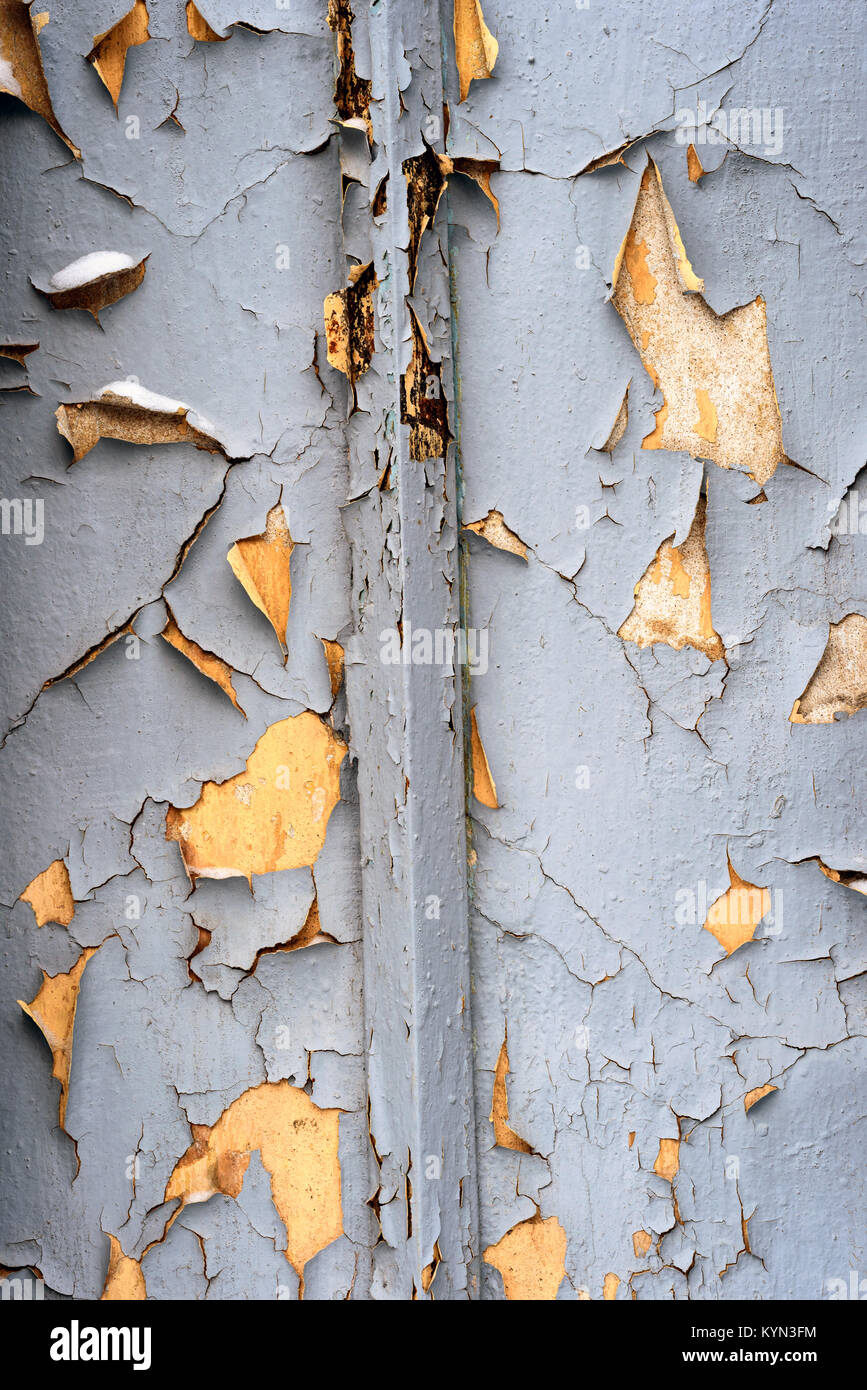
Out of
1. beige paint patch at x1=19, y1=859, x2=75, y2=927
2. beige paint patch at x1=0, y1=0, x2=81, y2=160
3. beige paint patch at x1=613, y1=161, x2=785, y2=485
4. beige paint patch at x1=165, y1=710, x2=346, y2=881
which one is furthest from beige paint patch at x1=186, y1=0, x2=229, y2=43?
beige paint patch at x1=19, y1=859, x2=75, y2=927

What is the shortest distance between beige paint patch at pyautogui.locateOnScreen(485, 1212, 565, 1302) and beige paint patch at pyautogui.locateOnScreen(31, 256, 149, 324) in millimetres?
959

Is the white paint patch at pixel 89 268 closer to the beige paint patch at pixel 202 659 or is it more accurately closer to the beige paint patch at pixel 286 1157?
the beige paint patch at pixel 202 659

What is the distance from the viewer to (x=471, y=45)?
747mm

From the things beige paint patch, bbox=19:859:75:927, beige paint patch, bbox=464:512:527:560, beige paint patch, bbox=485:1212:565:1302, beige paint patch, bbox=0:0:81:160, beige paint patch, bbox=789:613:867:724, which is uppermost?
beige paint patch, bbox=0:0:81:160

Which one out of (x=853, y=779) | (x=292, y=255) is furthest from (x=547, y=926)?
(x=292, y=255)

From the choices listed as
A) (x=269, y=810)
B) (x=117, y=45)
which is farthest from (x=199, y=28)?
(x=269, y=810)

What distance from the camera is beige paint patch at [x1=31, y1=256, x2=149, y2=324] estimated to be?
2.41ft

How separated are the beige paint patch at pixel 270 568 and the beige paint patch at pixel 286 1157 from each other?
1.43 feet

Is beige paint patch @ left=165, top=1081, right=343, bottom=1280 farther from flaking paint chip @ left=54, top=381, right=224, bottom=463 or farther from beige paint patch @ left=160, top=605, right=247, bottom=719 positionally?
flaking paint chip @ left=54, top=381, right=224, bottom=463

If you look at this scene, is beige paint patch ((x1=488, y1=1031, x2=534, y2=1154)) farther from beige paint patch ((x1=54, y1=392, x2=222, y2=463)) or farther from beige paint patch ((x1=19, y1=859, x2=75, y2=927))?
beige paint patch ((x1=54, y1=392, x2=222, y2=463))

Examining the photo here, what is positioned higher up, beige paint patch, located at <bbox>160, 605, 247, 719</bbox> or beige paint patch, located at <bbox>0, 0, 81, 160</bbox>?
beige paint patch, located at <bbox>0, 0, 81, 160</bbox>

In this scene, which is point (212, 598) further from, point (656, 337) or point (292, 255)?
point (656, 337)

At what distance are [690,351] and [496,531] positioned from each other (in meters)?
0.25

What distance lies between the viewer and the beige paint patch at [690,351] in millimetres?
763
